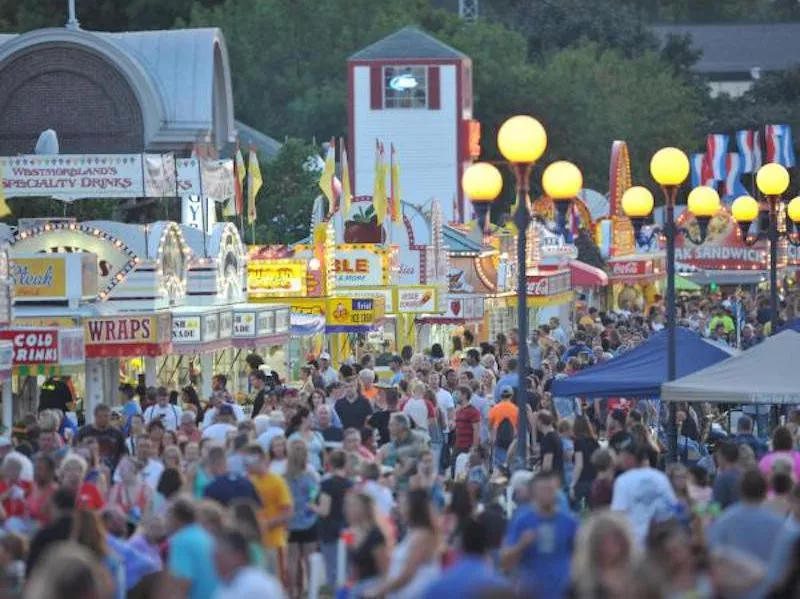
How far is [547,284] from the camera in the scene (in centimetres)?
4759

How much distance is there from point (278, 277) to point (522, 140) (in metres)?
19.2

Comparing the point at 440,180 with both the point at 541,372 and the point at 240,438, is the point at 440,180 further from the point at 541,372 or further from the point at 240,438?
the point at 240,438

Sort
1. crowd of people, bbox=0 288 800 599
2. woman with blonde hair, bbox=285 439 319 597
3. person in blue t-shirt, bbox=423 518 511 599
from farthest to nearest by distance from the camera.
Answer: woman with blonde hair, bbox=285 439 319 597 → crowd of people, bbox=0 288 800 599 → person in blue t-shirt, bbox=423 518 511 599

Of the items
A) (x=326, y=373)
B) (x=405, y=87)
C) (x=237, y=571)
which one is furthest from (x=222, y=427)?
(x=405, y=87)

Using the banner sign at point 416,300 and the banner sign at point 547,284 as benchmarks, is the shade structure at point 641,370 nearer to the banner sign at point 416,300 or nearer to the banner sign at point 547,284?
the banner sign at point 416,300

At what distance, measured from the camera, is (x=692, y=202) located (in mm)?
25375

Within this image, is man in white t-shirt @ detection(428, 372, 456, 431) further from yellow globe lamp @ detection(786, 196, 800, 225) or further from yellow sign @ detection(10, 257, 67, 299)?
yellow globe lamp @ detection(786, 196, 800, 225)

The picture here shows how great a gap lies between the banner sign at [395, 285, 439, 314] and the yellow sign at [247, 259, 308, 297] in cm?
314

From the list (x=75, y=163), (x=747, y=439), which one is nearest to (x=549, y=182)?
(x=747, y=439)

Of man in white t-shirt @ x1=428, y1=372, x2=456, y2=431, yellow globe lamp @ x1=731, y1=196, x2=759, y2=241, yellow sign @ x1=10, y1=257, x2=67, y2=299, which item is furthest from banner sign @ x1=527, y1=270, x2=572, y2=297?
man in white t-shirt @ x1=428, y1=372, x2=456, y2=431

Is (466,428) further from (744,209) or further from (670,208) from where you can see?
(744,209)

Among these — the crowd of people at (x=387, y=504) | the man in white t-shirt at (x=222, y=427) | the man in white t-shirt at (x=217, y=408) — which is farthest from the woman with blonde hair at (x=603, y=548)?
the man in white t-shirt at (x=217, y=408)

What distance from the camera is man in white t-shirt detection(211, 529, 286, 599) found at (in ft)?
34.4

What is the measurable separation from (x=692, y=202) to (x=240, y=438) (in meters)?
8.80
